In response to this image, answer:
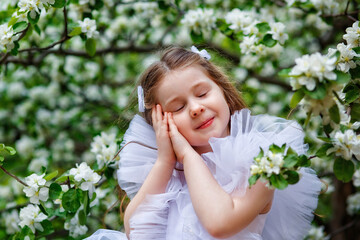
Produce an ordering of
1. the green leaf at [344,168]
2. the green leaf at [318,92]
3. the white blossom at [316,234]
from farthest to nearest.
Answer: the white blossom at [316,234] < the green leaf at [344,168] < the green leaf at [318,92]

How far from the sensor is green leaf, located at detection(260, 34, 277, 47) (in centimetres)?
223

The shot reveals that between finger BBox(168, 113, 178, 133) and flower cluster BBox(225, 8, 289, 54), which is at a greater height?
finger BBox(168, 113, 178, 133)

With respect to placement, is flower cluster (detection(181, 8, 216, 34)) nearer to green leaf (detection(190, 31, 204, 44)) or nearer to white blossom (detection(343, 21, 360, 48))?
green leaf (detection(190, 31, 204, 44))

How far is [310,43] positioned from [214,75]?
2937 mm

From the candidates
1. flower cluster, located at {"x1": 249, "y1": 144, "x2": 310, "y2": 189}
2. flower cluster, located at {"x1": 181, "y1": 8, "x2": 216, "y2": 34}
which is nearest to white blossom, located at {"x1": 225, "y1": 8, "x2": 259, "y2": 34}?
flower cluster, located at {"x1": 181, "y1": 8, "x2": 216, "y2": 34}

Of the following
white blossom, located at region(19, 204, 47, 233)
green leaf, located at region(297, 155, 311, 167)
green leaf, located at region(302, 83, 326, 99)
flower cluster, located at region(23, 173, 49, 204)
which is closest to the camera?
green leaf, located at region(302, 83, 326, 99)

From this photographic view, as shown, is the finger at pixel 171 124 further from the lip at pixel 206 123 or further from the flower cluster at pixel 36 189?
the flower cluster at pixel 36 189

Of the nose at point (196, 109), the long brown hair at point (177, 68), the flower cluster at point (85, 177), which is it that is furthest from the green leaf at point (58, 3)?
the nose at point (196, 109)

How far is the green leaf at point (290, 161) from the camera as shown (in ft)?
4.22

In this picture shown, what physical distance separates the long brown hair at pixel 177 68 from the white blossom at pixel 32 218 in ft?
2.13

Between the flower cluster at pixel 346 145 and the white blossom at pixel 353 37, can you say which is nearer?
the flower cluster at pixel 346 145

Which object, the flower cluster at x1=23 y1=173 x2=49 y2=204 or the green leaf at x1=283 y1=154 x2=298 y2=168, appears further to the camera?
the flower cluster at x1=23 y1=173 x2=49 y2=204

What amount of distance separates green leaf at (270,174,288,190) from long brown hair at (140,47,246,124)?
0.58m

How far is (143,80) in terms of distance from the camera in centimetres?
185
